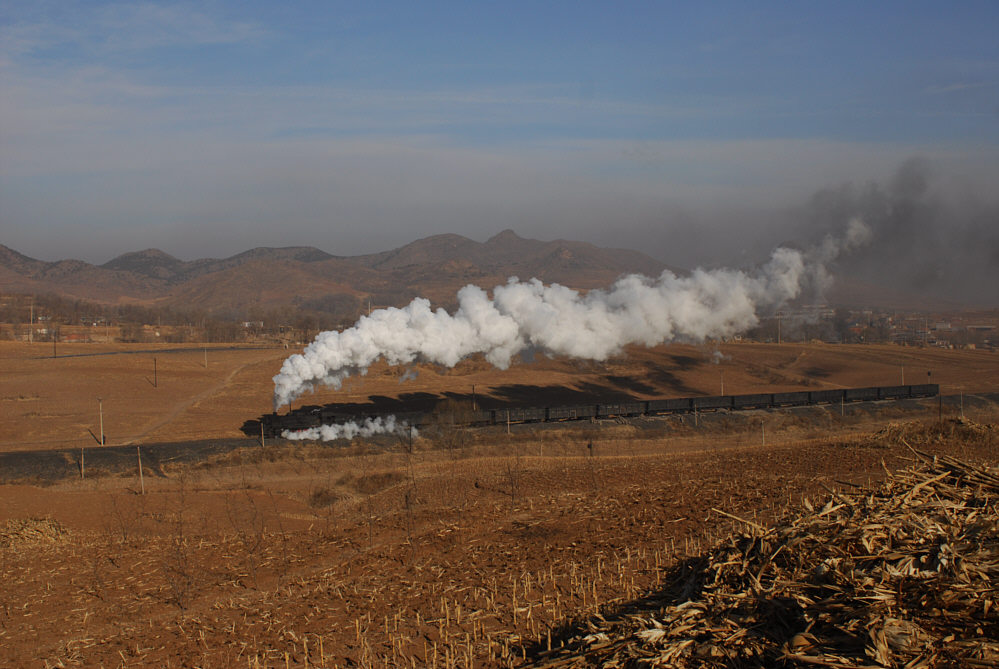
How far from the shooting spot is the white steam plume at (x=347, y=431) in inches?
1861

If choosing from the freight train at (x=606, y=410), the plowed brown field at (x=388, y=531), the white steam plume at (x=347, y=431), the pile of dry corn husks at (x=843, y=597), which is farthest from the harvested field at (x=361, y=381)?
the pile of dry corn husks at (x=843, y=597)

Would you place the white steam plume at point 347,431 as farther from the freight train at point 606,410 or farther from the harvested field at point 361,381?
the harvested field at point 361,381

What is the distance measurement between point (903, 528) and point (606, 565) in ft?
28.9

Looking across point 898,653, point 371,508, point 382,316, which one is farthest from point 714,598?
point 382,316

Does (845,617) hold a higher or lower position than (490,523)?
higher

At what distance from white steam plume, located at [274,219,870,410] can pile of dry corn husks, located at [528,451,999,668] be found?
38.2 m

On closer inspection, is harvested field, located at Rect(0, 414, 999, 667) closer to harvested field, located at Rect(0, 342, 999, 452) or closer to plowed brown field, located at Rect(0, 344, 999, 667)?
plowed brown field, located at Rect(0, 344, 999, 667)

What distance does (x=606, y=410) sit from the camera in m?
56.5

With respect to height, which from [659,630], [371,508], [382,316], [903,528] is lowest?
[371,508]

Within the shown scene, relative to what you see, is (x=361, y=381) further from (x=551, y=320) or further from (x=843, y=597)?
(x=843, y=597)

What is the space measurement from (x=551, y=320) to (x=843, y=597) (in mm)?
40883

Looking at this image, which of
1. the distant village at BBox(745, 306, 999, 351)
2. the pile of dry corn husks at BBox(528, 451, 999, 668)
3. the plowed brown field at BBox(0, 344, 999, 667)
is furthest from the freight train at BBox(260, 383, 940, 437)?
the pile of dry corn husks at BBox(528, 451, 999, 668)

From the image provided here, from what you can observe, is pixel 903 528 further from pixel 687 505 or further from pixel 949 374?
pixel 949 374

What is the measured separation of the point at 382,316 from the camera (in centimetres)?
4888
